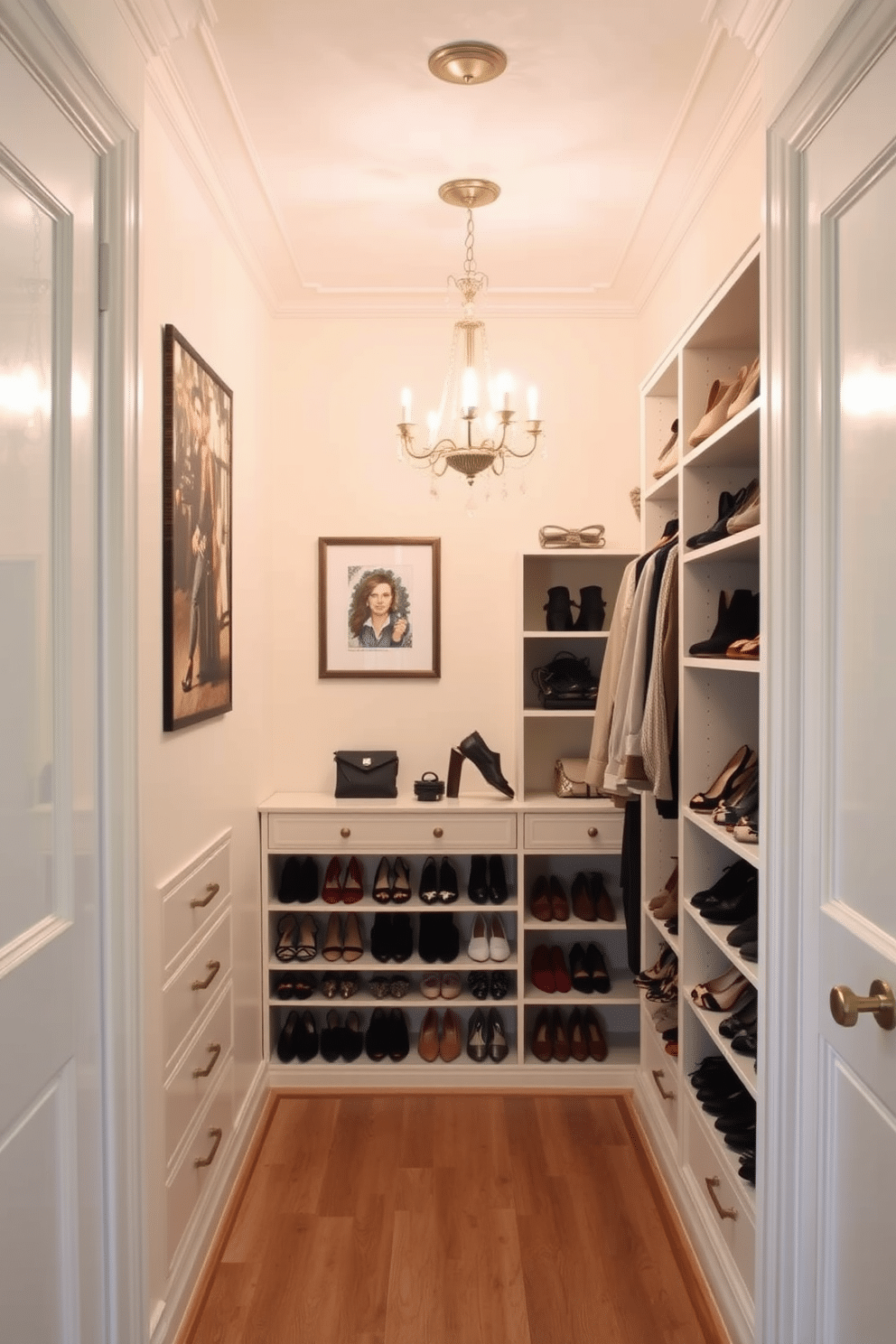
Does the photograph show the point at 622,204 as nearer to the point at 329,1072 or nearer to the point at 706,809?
the point at 706,809

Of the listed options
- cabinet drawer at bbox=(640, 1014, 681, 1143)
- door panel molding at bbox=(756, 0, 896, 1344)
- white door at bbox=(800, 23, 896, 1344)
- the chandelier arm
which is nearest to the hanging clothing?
the chandelier arm

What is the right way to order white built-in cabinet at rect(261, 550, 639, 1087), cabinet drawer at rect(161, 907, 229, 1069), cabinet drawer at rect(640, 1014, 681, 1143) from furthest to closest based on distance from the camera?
white built-in cabinet at rect(261, 550, 639, 1087) < cabinet drawer at rect(640, 1014, 681, 1143) < cabinet drawer at rect(161, 907, 229, 1069)

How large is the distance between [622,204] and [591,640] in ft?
4.94

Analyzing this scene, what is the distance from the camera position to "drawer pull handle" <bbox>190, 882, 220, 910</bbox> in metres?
2.38

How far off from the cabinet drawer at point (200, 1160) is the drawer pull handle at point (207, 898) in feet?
1.74

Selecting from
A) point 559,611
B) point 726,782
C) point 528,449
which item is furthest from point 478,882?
point 528,449

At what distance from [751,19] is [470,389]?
107 centimetres

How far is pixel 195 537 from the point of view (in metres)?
2.42

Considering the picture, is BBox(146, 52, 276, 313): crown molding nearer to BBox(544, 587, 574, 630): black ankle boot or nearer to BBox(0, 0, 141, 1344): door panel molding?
BBox(0, 0, 141, 1344): door panel molding

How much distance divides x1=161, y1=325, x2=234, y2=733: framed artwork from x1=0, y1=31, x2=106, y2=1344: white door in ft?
2.32

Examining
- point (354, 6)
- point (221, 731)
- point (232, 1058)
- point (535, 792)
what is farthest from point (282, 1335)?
point (354, 6)

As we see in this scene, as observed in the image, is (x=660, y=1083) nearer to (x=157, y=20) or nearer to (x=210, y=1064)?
(x=210, y=1064)

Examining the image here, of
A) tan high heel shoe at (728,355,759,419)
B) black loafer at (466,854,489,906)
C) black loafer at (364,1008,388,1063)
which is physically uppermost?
tan high heel shoe at (728,355,759,419)

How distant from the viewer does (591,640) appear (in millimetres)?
3715
